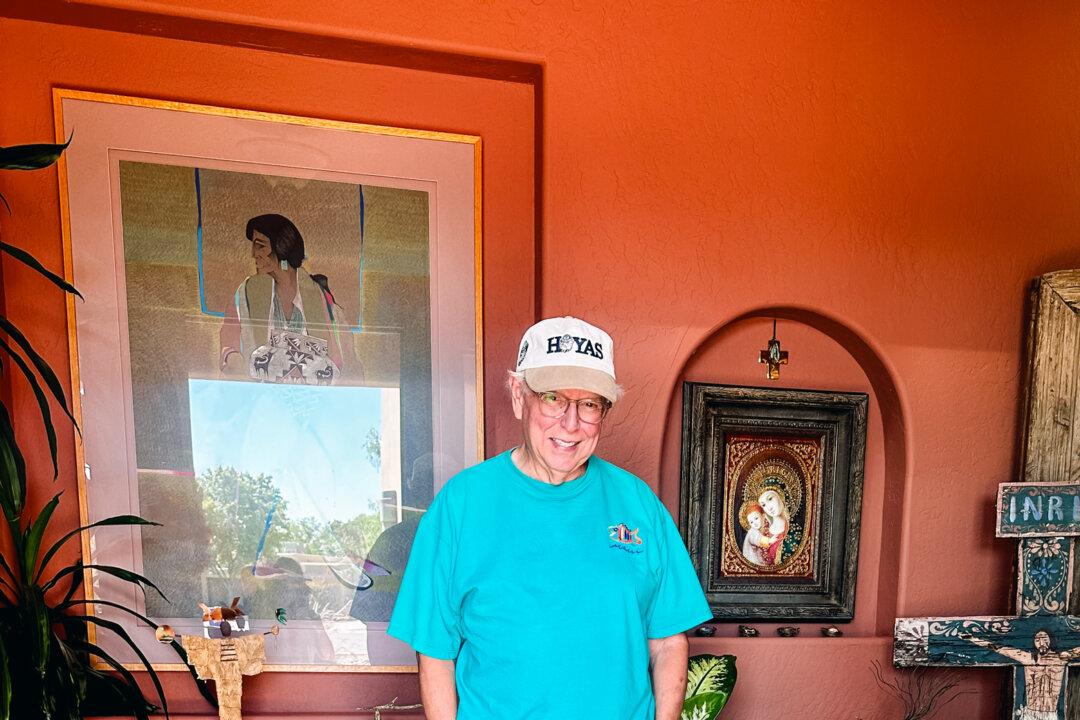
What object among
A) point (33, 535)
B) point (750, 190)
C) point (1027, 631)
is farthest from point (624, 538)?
point (1027, 631)

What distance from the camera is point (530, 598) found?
46.8 inches

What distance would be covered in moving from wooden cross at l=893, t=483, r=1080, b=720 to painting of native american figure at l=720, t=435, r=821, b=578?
1.45 feet

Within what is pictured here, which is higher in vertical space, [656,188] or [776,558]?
[656,188]

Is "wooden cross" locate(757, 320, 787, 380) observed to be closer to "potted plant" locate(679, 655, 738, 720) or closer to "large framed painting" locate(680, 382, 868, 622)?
"large framed painting" locate(680, 382, 868, 622)

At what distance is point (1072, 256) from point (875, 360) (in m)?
1.02

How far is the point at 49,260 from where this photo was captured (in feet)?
5.46

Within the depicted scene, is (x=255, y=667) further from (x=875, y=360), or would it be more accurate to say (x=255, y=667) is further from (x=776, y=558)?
(x=875, y=360)

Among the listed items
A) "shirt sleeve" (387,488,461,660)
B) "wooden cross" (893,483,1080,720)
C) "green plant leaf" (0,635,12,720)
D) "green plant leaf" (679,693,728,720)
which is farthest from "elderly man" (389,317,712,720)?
"wooden cross" (893,483,1080,720)

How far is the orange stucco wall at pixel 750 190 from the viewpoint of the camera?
5.66 ft

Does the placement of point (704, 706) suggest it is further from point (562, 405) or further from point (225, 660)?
point (225, 660)

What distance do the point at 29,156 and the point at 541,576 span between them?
1609 millimetres

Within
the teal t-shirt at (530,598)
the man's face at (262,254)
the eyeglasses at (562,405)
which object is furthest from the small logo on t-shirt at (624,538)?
the man's face at (262,254)

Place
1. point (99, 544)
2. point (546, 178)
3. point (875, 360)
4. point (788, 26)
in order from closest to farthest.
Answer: point (99, 544) → point (546, 178) → point (788, 26) → point (875, 360)

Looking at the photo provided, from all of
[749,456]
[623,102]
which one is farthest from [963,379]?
[623,102]
